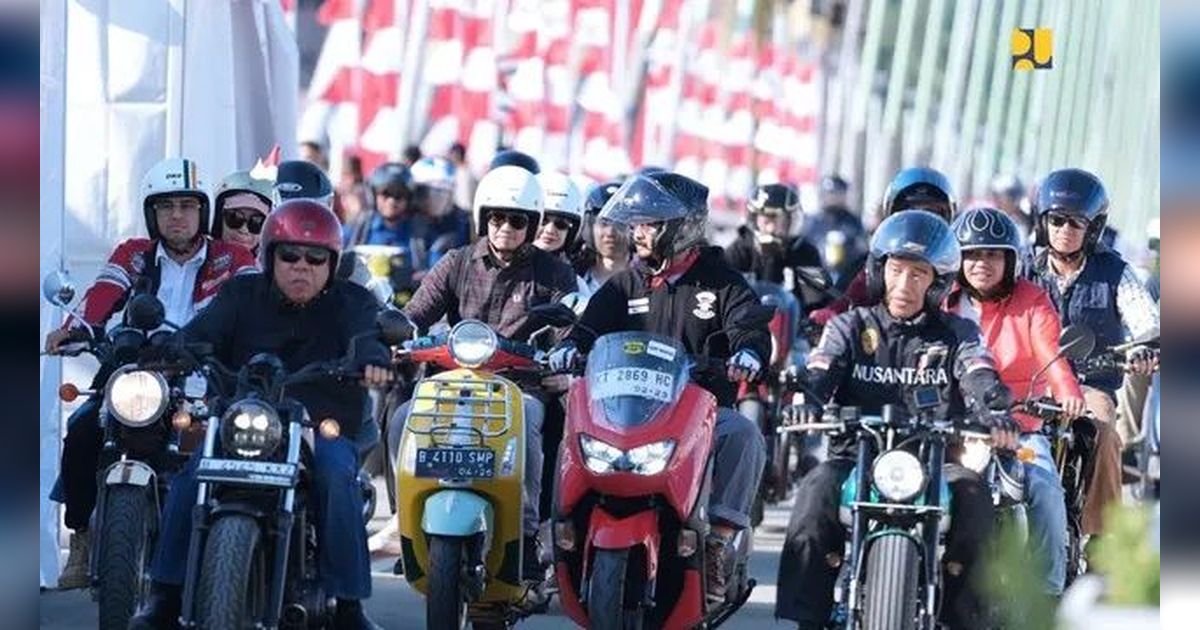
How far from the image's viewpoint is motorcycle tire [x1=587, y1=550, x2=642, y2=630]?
9.06m

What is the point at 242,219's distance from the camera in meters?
12.3

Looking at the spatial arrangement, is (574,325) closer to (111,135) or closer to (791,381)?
(791,381)

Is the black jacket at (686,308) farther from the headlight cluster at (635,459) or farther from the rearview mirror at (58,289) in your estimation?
the rearview mirror at (58,289)

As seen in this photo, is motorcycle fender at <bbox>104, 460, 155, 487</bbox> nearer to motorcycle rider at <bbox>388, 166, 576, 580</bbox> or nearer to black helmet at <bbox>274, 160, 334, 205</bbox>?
motorcycle rider at <bbox>388, 166, 576, 580</bbox>

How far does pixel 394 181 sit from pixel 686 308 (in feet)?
30.7

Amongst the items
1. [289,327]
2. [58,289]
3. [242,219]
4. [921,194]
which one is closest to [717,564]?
[289,327]

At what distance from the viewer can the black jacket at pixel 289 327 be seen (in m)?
9.77

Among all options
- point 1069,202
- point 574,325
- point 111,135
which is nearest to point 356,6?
point 111,135

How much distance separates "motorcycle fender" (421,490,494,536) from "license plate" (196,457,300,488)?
35.6 inches

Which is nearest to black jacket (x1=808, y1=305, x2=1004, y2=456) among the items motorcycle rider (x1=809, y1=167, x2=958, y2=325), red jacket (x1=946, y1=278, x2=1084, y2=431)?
red jacket (x1=946, y1=278, x2=1084, y2=431)

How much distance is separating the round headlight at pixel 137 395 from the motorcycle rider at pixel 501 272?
2.42 m

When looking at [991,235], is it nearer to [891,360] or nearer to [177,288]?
[891,360]

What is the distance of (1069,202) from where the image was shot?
1259cm

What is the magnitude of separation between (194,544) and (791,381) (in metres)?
2.12
